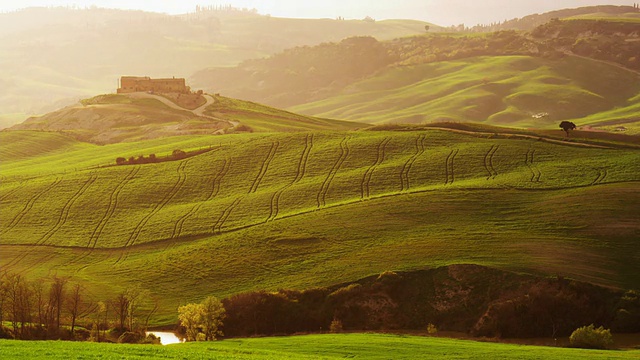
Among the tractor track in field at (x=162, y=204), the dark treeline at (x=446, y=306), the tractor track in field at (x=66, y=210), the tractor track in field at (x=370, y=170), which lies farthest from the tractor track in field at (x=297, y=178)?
the tractor track in field at (x=66, y=210)

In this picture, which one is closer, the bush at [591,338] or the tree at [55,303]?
the bush at [591,338]

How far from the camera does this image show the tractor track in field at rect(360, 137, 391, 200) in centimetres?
11272

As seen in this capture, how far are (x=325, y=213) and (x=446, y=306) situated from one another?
29.0m

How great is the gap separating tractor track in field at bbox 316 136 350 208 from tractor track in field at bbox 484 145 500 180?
22.9 metres

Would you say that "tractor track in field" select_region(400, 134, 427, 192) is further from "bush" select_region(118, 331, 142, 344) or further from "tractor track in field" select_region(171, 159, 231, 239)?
"bush" select_region(118, 331, 142, 344)

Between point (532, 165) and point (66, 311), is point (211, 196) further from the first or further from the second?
point (532, 165)

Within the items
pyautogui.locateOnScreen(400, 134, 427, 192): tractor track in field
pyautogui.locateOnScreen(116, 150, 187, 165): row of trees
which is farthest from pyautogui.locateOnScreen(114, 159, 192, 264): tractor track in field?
pyautogui.locateOnScreen(400, 134, 427, 192): tractor track in field

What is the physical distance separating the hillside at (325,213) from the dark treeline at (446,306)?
8.39ft

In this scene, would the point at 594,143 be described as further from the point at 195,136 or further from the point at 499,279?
the point at 195,136

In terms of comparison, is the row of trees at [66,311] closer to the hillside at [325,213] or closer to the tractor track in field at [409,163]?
the hillside at [325,213]

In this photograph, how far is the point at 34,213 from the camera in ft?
387

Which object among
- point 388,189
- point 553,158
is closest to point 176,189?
point 388,189

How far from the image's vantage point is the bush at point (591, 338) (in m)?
68.1

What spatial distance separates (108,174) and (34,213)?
17491mm
